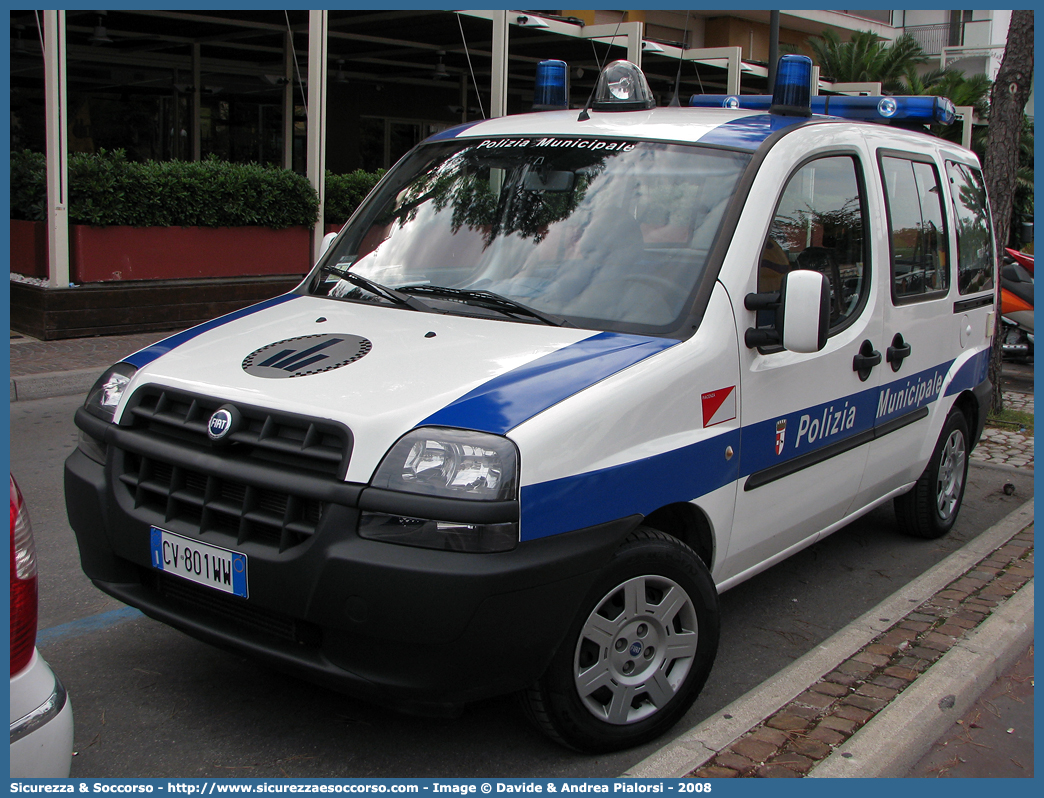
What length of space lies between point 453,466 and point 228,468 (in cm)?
67

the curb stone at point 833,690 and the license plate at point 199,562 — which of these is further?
the curb stone at point 833,690

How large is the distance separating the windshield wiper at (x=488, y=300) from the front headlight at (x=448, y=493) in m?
0.84

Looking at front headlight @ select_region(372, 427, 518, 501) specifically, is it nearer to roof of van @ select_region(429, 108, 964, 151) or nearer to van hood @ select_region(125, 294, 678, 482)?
van hood @ select_region(125, 294, 678, 482)

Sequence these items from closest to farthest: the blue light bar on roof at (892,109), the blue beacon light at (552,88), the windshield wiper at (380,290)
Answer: the windshield wiper at (380,290) → the blue beacon light at (552,88) → the blue light bar on roof at (892,109)

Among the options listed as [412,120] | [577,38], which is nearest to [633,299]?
[577,38]

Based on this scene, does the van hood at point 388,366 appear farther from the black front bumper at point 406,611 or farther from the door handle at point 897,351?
the door handle at point 897,351

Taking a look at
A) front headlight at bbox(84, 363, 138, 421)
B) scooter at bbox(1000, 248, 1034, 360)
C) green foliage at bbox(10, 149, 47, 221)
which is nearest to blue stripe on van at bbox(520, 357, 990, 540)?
front headlight at bbox(84, 363, 138, 421)

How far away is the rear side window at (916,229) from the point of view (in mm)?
4621

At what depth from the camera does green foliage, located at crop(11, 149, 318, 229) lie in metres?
10.6

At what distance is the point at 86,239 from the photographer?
10586 mm

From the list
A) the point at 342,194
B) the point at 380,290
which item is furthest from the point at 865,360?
the point at 342,194

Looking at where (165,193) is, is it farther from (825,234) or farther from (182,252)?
(825,234)

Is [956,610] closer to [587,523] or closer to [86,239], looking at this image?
[587,523]

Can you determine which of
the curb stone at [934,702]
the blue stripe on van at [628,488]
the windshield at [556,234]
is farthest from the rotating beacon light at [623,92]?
the curb stone at [934,702]
